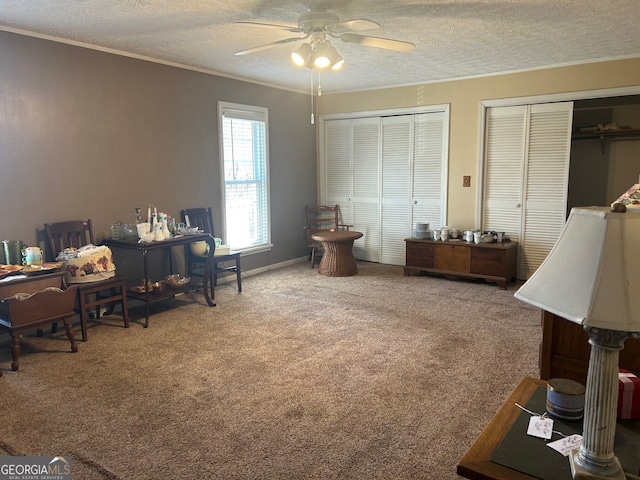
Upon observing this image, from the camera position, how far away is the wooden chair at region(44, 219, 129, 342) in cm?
373

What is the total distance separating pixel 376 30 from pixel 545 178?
2.77 metres

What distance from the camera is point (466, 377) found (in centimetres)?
305

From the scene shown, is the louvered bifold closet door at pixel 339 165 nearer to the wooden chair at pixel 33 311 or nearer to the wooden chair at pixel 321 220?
the wooden chair at pixel 321 220

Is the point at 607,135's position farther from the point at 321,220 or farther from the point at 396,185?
the point at 321,220

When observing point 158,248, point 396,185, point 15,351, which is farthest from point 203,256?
point 396,185

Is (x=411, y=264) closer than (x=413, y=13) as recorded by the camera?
No

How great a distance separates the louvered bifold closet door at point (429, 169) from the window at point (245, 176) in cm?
192

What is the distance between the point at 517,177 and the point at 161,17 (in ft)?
13.4

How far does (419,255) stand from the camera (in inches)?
228

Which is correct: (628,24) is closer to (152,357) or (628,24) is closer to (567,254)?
(567,254)

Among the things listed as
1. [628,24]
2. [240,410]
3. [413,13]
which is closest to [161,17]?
[413,13]

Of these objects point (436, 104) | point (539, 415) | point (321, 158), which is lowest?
point (539, 415)

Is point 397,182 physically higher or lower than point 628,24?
lower

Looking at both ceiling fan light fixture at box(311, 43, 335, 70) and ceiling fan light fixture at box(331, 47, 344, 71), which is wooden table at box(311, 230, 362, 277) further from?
ceiling fan light fixture at box(311, 43, 335, 70)
